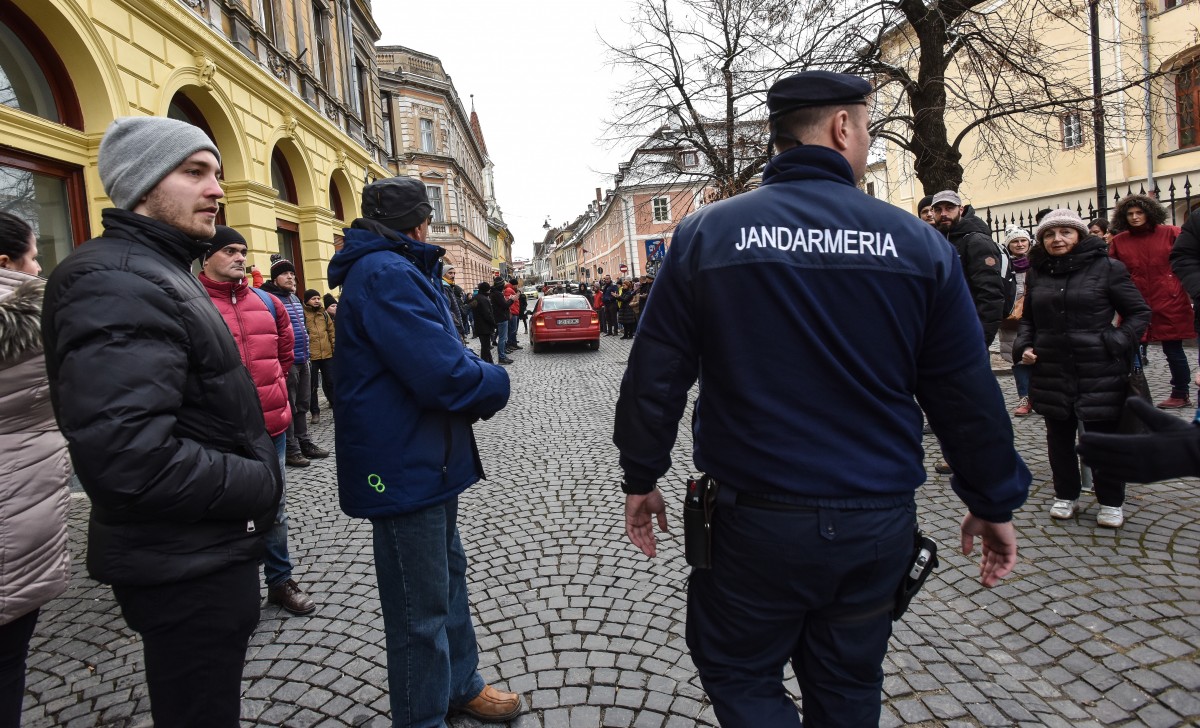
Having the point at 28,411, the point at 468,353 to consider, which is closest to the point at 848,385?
the point at 468,353

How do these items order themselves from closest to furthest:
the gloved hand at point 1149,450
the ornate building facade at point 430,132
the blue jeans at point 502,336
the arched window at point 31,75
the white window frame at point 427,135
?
the gloved hand at point 1149,450 < the arched window at point 31,75 < the blue jeans at point 502,336 < the ornate building facade at point 430,132 < the white window frame at point 427,135

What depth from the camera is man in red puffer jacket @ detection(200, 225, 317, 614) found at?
349 centimetres

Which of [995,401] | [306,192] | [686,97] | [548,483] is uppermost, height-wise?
[686,97]

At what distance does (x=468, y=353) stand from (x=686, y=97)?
595 inches

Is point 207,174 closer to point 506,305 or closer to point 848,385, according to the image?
point 848,385

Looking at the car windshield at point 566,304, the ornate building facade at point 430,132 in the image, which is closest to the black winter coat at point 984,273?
the car windshield at point 566,304

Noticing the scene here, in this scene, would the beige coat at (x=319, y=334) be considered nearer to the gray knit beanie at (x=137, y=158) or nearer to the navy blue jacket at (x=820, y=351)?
the gray knit beanie at (x=137, y=158)

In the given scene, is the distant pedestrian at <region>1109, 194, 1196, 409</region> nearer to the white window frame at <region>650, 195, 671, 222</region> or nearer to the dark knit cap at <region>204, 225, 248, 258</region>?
the dark knit cap at <region>204, 225, 248, 258</region>

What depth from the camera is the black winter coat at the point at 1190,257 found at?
14.4ft

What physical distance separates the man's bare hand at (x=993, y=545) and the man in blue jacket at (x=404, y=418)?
1.46 m

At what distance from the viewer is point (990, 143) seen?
32.2 ft

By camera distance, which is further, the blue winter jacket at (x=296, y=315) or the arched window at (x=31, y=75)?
the arched window at (x=31, y=75)

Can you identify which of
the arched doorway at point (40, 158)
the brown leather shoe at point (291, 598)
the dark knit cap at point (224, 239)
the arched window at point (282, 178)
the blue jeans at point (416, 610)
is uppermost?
the arched window at point (282, 178)

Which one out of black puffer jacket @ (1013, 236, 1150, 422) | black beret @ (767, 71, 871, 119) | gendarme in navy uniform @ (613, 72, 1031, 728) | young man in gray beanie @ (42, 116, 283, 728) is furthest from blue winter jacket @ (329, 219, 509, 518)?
black puffer jacket @ (1013, 236, 1150, 422)
